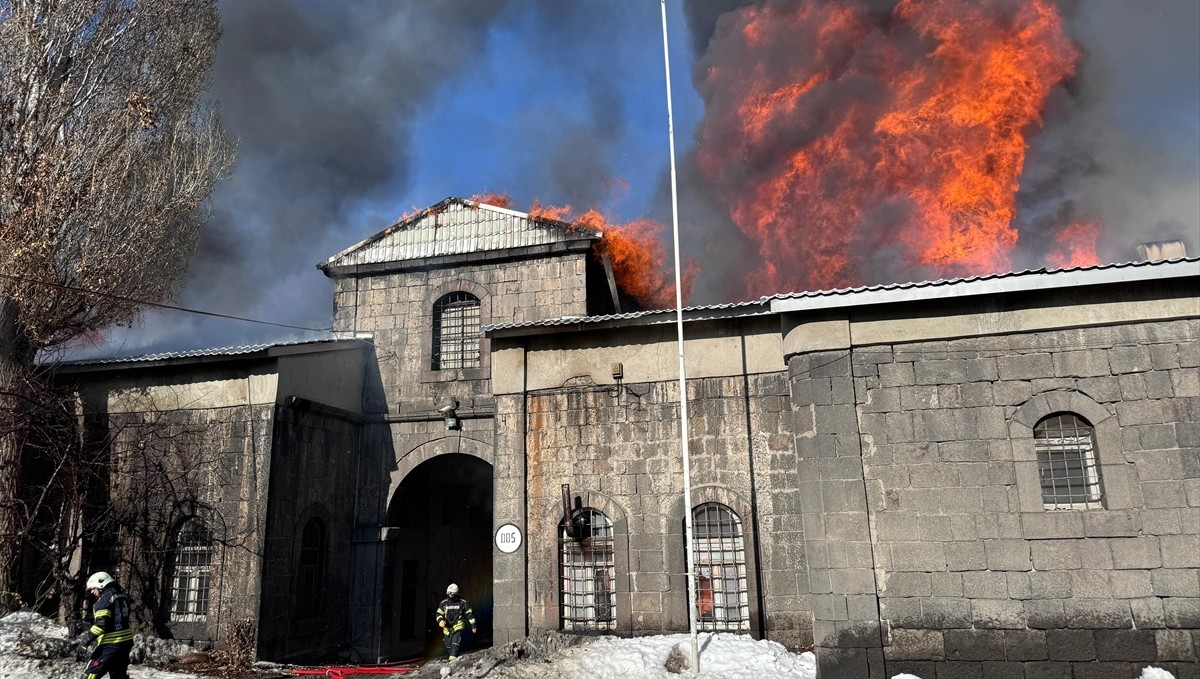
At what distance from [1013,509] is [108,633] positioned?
12.2m

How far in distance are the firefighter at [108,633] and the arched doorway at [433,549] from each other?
7.53 metres

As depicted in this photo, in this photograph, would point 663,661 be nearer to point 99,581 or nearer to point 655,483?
point 655,483

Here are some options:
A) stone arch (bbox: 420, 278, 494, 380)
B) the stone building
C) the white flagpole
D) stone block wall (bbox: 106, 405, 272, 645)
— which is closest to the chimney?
the stone building

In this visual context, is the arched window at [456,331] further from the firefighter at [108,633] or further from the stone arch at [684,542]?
the firefighter at [108,633]

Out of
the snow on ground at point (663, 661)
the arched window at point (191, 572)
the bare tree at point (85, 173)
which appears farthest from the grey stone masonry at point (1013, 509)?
the bare tree at point (85, 173)

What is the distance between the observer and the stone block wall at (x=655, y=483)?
13.2m

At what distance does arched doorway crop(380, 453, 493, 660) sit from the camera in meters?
18.3

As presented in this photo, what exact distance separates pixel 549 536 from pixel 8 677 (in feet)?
28.3

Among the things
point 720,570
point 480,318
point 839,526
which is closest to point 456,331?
point 480,318

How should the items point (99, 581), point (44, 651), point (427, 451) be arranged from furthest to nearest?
point (427, 451) < point (44, 651) < point (99, 581)

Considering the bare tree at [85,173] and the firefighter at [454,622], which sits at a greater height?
the bare tree at [85,173]

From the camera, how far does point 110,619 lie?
1024 centimetres

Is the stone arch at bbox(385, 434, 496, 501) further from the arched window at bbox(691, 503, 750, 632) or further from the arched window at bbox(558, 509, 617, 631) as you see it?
the arched window at bbox(691, 503, 750, 632)

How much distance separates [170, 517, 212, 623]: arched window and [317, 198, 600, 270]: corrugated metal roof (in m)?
7.33
